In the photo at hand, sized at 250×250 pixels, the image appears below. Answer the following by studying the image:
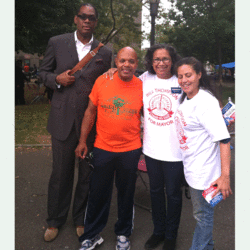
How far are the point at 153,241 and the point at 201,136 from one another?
1342mm

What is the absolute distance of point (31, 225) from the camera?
3.45 metres

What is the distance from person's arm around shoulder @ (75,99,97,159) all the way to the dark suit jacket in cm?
15

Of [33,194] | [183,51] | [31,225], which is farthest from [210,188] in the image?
[183,51]

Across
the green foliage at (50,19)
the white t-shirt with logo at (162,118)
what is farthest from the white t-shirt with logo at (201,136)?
the green foliage at (50,19)

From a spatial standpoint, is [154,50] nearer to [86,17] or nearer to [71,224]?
[86,17]

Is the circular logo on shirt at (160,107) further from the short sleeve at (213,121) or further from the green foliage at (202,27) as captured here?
the green foliage at (202,27)

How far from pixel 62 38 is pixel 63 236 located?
2.12 metres

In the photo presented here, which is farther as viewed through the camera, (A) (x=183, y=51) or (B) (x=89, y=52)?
(A) (x=183, y=51)

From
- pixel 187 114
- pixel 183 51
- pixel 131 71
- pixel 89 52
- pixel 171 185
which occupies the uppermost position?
pixel 183 51

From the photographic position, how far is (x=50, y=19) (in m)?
14.7

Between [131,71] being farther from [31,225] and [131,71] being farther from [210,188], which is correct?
[31,225]

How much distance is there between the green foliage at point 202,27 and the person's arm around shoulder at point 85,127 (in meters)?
21.2

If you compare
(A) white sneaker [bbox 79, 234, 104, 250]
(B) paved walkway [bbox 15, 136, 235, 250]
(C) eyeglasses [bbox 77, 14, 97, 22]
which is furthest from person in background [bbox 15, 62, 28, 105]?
(A) white sneaker [bbox 79, 234, 104, 250]

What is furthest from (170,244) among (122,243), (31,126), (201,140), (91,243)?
(31,126)
